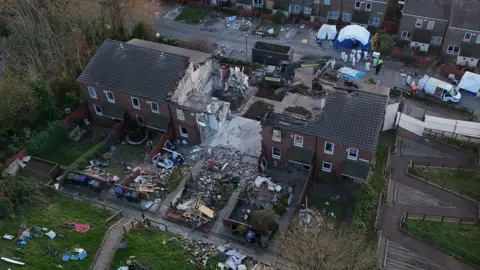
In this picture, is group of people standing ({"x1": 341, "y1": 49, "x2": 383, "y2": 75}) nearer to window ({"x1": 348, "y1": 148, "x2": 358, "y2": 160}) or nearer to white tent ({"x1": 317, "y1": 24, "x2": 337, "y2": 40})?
white tent ({"x1": 317, "y1": 24, "x2": 337, "y2": 40})

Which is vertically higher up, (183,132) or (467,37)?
(467,37)

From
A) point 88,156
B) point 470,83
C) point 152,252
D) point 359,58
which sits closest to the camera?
point 152,252

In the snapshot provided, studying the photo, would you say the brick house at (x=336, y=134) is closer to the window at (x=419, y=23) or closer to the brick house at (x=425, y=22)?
the brick house at (x=425, y=22)

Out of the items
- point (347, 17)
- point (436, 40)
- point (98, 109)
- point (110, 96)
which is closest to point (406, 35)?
point (436, 40)

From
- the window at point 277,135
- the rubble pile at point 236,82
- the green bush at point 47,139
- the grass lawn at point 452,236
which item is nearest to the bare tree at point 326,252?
the grass lawn at point 452,236

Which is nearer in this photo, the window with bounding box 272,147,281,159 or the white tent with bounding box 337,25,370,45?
the window with bounding box 272,147,281,159

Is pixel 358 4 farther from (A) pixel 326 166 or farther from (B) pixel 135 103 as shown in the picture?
(B) pixel 135 103

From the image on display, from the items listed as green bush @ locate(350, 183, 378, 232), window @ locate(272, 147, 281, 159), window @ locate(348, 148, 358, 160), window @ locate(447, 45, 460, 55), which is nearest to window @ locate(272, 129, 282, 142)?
window @ locate(272, 147, 281, 159)
